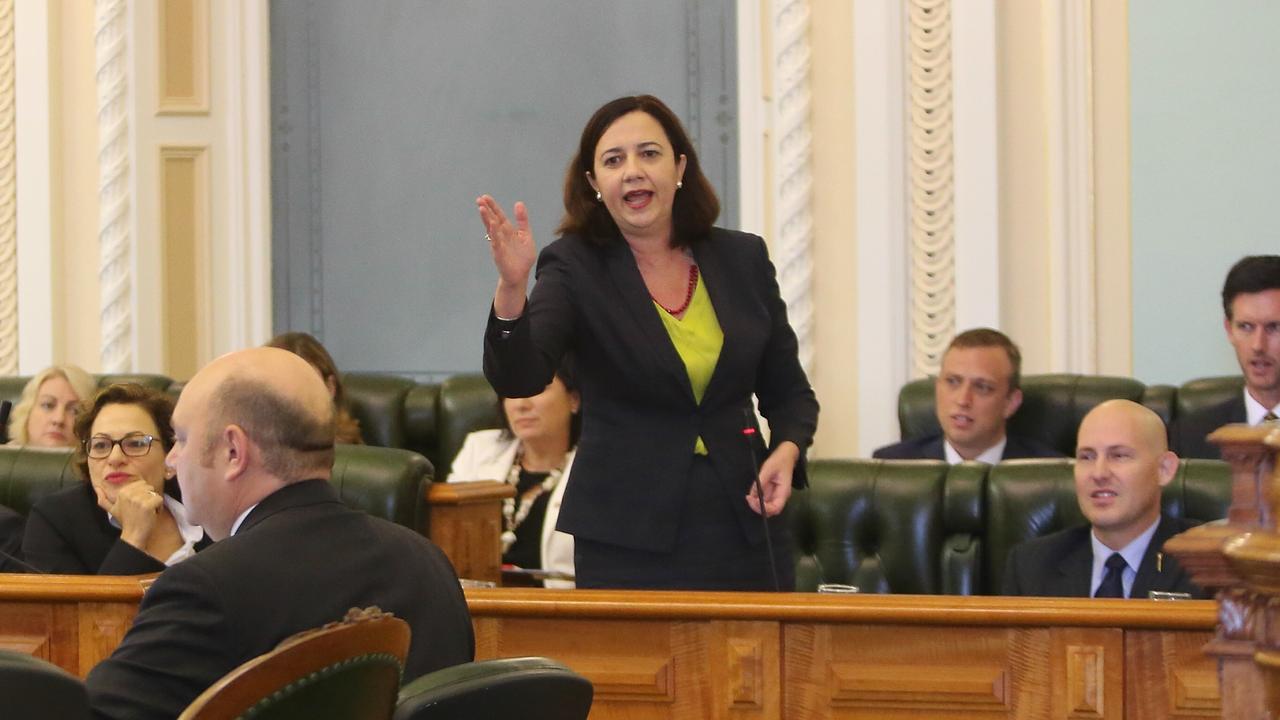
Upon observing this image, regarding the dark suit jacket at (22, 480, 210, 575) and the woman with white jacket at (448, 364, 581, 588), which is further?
the woman with white jacket at (448, 364, 581, 588)

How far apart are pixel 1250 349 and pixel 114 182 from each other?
14.7ft

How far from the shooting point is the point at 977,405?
5.54 meters

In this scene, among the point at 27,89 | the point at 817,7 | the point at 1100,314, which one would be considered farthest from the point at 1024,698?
the point at 27,89

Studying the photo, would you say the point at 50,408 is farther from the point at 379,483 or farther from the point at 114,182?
the point at 379,483

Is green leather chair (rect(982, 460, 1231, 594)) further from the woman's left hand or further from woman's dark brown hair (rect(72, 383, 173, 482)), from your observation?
woman's dark brown hair (rect(72, 383, 173, 482))

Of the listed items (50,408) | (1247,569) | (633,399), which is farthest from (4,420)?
(1247,569)

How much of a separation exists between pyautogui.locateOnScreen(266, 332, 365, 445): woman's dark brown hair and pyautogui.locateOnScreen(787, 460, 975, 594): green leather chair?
67.7 inches

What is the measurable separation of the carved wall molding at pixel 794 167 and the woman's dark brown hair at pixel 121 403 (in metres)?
2.86

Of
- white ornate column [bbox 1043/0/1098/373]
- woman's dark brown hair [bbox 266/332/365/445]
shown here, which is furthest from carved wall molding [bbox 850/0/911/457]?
woman's dark brown hair [bbox 266/332/365/445]

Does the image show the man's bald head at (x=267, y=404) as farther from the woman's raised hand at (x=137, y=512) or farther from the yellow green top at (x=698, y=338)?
the woman's raised hand at (x=137, y=512)

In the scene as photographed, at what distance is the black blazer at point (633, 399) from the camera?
10.5 ft

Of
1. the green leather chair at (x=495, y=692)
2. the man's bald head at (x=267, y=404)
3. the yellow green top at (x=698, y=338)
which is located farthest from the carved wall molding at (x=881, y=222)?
the green leather chair at (x=495, y=692)

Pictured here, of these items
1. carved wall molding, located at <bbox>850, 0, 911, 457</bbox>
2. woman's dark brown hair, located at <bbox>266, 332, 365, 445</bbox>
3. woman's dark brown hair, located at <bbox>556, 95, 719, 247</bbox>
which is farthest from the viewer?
carved wall molding, located at <bbox>850, 0, 911, 457</bbox>

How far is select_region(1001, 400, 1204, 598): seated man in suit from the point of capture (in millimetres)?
4066
